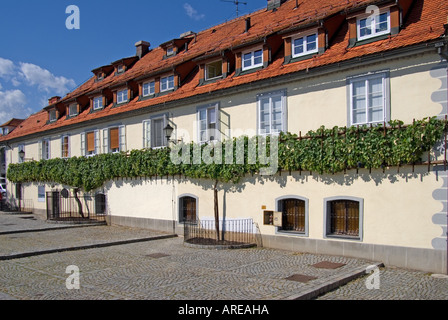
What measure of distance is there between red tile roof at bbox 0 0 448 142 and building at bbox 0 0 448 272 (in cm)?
6

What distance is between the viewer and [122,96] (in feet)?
75.0

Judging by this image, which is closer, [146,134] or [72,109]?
[146,134]

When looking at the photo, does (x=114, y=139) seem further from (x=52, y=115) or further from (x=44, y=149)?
(x=52, y=115)

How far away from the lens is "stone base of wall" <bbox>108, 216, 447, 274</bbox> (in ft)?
35.9

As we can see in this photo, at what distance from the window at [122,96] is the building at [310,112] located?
0.44m

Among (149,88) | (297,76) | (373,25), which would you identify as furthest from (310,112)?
(149,88)

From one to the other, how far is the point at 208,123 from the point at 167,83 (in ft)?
13.5

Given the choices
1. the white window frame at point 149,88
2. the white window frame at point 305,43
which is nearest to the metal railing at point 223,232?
the white window frame at point 305,43

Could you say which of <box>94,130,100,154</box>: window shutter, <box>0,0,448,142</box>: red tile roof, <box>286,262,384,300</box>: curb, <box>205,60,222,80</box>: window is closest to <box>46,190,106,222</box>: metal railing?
<box>94,130,100,154</box>: window shutter

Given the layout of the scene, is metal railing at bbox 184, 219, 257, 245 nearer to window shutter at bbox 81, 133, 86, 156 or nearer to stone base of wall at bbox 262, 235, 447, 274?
stone base of wall at bbox 262, 235, 447, 274

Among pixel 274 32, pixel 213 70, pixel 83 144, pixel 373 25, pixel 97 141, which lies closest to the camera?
pixel 373 25

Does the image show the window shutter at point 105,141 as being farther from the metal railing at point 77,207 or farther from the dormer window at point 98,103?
the metal railing at point 77,207
